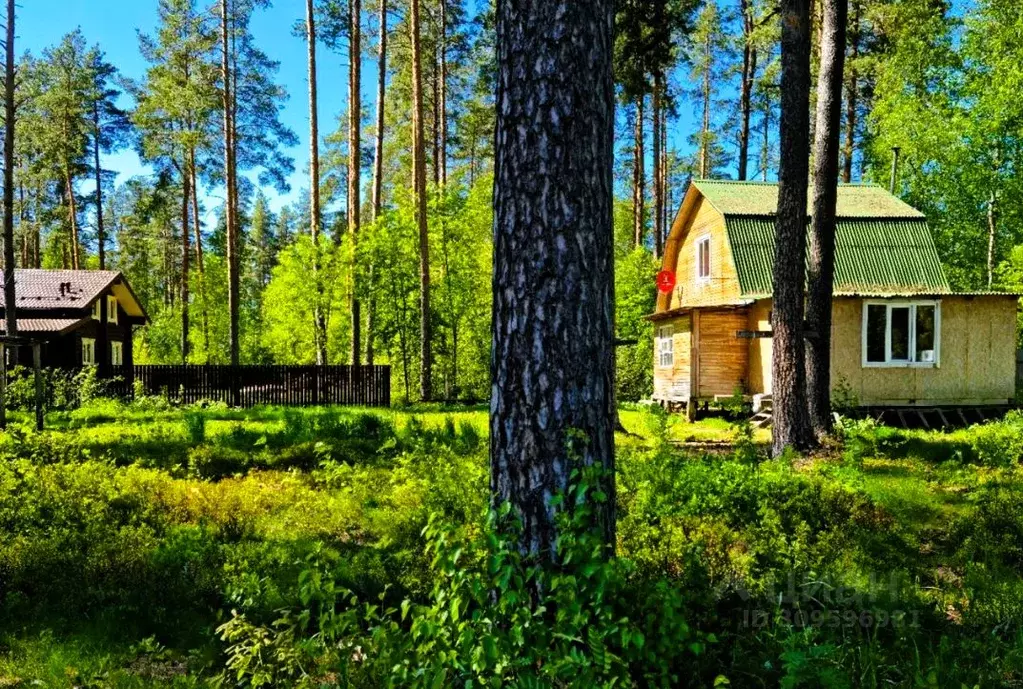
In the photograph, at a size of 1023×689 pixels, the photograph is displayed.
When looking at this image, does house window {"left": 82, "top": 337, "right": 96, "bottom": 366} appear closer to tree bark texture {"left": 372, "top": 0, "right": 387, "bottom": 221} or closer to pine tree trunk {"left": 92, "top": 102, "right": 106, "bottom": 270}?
pine tree trunk {"left": 92, "top": 102, "right": 106, "bottom": 270}

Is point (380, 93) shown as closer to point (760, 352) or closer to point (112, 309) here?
point (760, 352)

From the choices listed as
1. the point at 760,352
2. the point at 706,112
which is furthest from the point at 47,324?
the point at 706,112

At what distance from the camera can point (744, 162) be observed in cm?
2902

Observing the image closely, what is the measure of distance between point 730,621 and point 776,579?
608 mm

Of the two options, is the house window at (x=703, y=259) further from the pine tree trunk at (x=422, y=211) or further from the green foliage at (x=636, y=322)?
the pine tree trunk at (x=422, y=211)

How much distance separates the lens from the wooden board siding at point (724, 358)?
18.2 m

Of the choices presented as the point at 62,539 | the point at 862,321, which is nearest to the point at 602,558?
the point at 62,539

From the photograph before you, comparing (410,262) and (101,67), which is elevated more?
(101,67)

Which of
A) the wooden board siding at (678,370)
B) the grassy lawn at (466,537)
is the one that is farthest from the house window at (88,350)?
the wooden board siding at (678,370)

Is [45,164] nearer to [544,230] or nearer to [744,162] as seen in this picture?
[744,162]

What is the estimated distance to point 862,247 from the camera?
60.4ft

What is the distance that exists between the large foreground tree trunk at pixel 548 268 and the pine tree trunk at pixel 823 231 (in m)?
8.00

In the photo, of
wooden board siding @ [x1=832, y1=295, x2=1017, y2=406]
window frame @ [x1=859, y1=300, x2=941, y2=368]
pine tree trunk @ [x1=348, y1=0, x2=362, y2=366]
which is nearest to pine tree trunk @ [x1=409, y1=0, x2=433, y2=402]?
pine tree trunk @ [x1=348, y1=0, x2=362, y2=366]

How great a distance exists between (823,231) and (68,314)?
88.5 ft
